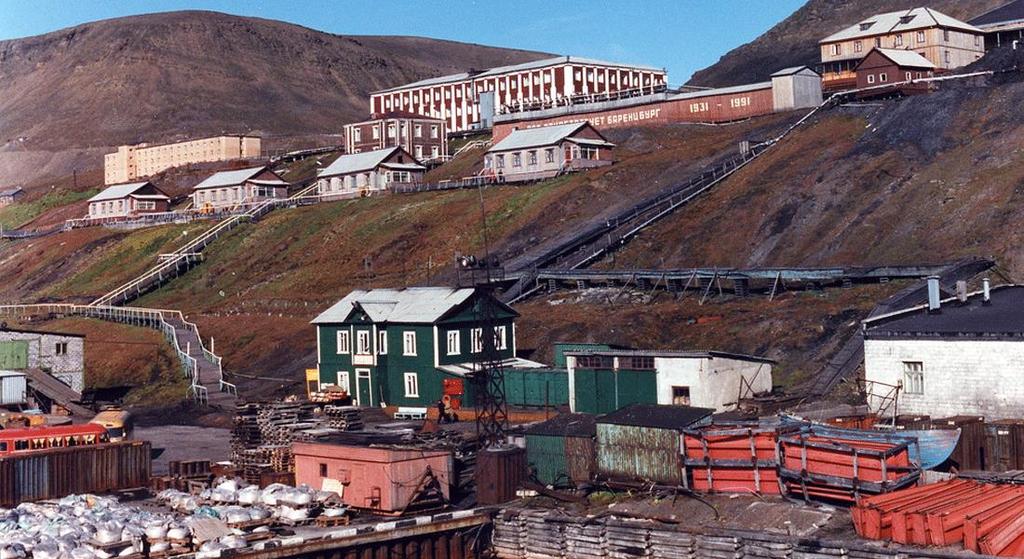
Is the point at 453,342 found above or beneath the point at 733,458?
above

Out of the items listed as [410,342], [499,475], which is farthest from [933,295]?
[410,342]

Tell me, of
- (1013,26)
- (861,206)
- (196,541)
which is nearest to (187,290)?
(861,206)

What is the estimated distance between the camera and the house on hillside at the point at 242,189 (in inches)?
5162

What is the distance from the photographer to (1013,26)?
122 m


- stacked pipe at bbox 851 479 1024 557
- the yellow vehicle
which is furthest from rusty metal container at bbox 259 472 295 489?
stacked pipe at bbox 851 479 1024 557

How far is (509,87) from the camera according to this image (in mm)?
150625

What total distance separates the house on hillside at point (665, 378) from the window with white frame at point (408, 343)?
39.1 feet

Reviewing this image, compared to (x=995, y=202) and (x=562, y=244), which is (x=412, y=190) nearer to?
(x=562, y=244)

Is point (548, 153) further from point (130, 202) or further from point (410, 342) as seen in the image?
point (130, 202)

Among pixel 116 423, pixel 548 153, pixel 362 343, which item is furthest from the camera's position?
pixel 548 153

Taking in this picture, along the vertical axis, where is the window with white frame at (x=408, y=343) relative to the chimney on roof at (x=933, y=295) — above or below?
below

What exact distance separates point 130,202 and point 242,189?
15372 mm

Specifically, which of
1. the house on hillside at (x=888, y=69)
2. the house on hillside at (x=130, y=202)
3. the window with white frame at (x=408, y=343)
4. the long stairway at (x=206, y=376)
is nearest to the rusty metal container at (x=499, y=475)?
the window with white frame at (x=408, y=343)

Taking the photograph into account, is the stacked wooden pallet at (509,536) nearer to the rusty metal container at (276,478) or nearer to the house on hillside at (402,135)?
the rusty metal container at (276,478)
